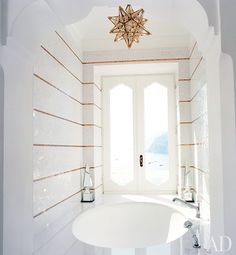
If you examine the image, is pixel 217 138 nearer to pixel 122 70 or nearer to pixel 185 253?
pixel 185 253

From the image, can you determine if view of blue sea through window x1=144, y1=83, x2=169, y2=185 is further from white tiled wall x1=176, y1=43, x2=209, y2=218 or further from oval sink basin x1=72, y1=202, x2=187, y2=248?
oval sink basin x1=72, y1=202, x2=187, y2=248

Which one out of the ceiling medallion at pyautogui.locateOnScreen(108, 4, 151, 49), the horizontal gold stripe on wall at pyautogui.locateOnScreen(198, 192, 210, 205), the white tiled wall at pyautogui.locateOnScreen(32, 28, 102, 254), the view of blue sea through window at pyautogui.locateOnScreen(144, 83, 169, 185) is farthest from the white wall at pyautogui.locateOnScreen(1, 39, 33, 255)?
the view of blue sea through window at pyautogui.locateOnScreen(144, 83, 169, 185)

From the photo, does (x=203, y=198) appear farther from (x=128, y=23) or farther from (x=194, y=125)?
(x=128, y=23)

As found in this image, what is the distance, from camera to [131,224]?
2809mm

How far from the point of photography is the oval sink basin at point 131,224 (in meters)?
2.48

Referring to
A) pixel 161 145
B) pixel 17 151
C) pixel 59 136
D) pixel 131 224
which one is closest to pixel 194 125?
pixel 161 145

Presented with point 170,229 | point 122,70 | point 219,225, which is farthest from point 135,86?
point 219,225

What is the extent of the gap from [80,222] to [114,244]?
50cm

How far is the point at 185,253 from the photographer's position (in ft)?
4.69

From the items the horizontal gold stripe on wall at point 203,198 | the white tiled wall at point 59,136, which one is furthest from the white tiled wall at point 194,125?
the white tiled wall at point 59,136

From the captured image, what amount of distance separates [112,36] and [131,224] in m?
1.83

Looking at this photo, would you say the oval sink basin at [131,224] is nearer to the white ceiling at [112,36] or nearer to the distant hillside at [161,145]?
the distant hillside at [161,145]

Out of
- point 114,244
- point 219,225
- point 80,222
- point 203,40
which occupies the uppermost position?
point 203,40

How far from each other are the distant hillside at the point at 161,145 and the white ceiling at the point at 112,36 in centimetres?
99
